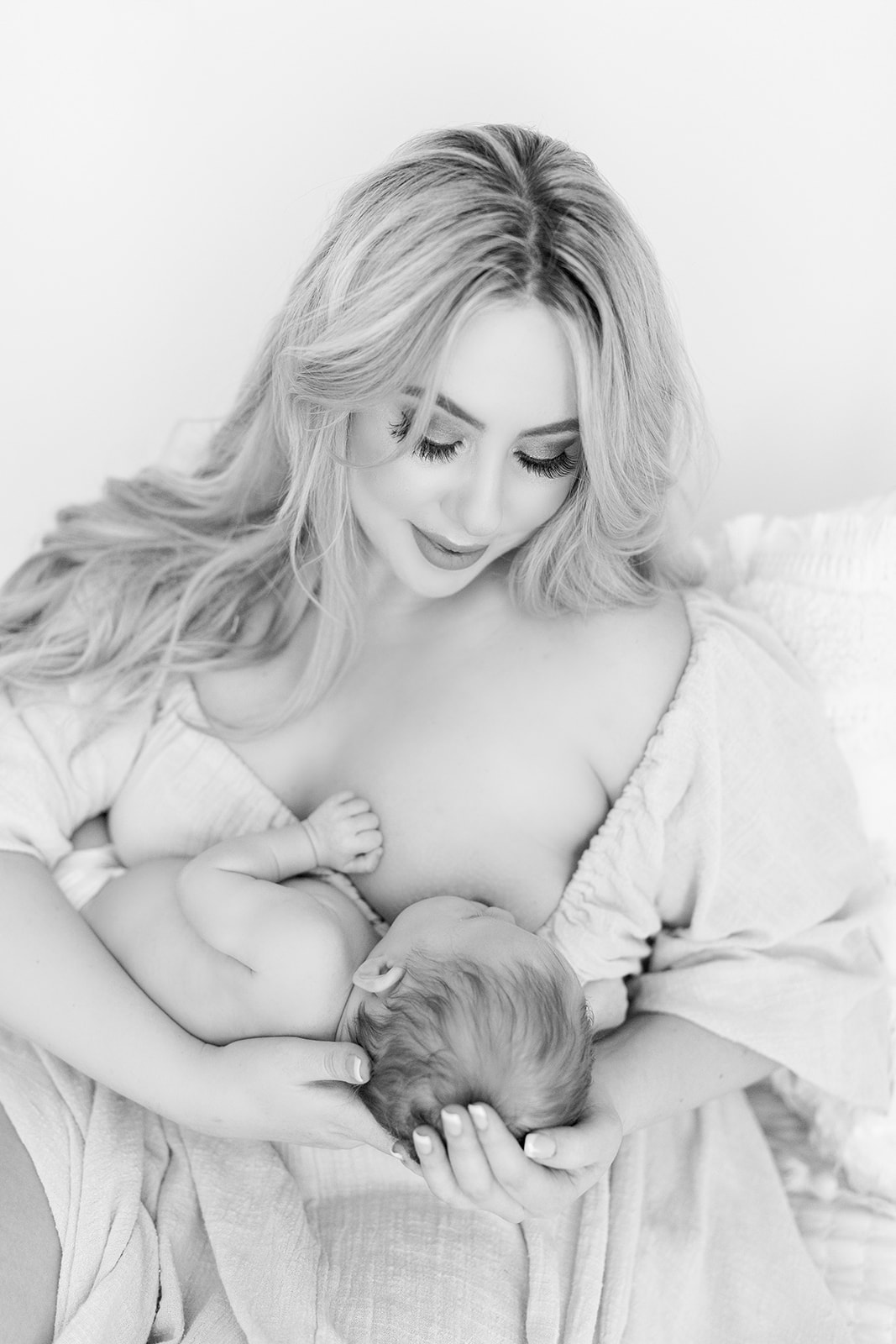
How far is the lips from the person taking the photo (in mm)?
1717

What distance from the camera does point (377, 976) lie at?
157cm

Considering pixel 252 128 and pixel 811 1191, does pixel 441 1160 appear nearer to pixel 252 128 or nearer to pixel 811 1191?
pixel 811 1191

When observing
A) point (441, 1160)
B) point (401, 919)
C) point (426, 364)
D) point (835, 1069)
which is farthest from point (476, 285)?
point (835, 1069)

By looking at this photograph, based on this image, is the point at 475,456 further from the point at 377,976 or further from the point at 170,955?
the point at 170,955

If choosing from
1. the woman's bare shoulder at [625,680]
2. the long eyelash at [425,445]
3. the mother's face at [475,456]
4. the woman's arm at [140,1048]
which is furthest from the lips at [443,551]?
the woman's arm at [140,1048]

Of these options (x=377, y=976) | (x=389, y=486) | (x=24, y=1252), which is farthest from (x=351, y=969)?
(x=389, y=486)

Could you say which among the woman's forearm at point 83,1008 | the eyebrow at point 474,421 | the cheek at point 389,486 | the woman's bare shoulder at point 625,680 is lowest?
the woman's forearm at point 83,1008

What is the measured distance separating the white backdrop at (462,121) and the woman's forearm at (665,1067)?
1.00 m

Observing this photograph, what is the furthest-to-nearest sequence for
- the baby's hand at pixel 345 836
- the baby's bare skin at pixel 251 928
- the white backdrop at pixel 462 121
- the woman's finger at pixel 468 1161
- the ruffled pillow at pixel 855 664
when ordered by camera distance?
the white backdrop at pixel 462 121 < the ruffled pillow at pixel 855 664 < the baby's hand at pixel 345 836 < the baby's bare skin at pixel 251 928 < the woman's finger at pixel 468 1161

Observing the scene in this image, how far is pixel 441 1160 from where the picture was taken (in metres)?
1.48

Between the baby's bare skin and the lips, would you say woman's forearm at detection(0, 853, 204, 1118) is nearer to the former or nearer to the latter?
the baby's bare skin

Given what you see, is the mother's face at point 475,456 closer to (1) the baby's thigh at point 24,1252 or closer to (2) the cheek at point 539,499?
(2) the cheek at point 539,499

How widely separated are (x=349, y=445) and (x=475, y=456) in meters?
0.19

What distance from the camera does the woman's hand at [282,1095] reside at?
1.61 m
